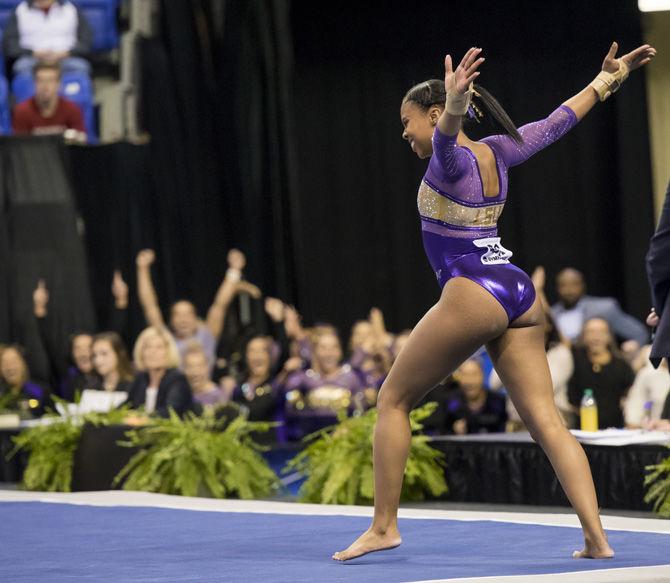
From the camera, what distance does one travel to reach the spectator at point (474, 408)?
9086 mm

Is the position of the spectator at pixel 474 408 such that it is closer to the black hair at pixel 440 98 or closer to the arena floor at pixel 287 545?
the arena floor at pixel 287 545

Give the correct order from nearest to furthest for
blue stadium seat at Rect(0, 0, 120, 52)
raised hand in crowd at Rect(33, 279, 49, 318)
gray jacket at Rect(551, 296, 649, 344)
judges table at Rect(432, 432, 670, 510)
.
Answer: judges table at Rect(432, 432, 670, 510), gray jacket at Rect(551, 296, 649, 344), raised hand in crowd at Rect(33, 279, 49, 318), blue stadium seat at Rect(0, 0, 120, 52)

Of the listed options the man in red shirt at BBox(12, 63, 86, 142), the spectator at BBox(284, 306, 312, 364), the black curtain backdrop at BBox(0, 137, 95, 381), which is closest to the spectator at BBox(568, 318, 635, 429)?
the spectator at BBox(284, 306, 312, 364)

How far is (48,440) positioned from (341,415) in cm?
191

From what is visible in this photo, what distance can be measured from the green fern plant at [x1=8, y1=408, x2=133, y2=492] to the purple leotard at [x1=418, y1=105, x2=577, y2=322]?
164 inches

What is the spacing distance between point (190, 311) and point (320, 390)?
61.5 inches

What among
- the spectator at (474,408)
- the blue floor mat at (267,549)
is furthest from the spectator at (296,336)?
the blue floor mat at (267,549)

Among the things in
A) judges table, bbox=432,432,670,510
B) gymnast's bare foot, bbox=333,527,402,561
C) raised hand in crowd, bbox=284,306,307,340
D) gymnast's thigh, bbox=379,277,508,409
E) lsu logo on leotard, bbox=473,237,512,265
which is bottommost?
judges table, bbox=432,432,670,510

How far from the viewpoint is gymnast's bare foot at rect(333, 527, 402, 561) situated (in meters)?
4.38

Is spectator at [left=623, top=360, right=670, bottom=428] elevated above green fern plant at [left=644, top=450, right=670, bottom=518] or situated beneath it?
elevated above

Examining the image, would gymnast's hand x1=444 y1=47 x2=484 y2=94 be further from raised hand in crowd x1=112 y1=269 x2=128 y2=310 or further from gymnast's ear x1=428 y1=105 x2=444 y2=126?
raised hand in crowd x1=112 y1=269 x2=128 y2=310

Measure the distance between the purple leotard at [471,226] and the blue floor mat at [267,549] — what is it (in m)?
0.80

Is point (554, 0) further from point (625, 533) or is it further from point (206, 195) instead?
point (625, 533)

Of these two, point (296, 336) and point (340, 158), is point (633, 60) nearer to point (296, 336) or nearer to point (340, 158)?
point (296, 336)
